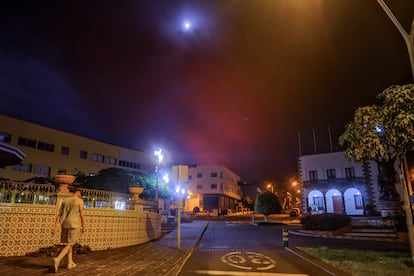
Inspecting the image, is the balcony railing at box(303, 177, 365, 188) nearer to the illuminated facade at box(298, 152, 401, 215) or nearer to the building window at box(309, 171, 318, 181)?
the illuminated facade at box(298, 152, 401, 215)

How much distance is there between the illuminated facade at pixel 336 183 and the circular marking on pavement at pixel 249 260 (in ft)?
97.9

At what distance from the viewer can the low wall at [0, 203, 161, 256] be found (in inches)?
344

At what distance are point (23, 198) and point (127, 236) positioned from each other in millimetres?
4311

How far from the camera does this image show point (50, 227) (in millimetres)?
9547

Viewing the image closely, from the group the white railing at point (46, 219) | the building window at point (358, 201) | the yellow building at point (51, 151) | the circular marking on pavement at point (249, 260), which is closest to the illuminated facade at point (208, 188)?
the yellow building at point (51, 151)

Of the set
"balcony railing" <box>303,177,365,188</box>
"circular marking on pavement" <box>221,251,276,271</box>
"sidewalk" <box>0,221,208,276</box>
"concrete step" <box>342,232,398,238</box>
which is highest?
"balcony railing" <box>303,177,365,188</box>

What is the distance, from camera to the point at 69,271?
21.8ft

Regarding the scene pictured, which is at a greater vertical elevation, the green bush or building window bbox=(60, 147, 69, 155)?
building window bbox=(60, 147, 69, 155)

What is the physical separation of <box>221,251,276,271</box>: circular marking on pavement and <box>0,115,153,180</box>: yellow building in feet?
103

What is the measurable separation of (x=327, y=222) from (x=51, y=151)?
34622mm

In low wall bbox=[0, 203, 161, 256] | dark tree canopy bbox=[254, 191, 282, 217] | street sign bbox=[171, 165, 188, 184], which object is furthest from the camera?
dark tree canopy bbox=[254, 191, 282, 217]

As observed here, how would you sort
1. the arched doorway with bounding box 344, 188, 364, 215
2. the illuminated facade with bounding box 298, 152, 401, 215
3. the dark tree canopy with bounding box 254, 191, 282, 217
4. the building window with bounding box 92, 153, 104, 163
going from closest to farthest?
the dark tree canopy with bounding box 254, 191, 282, 217
the illuminated facade with bounding box 298, 152, 401, 215
the arched doorway with bounding box 344, 188, 364, 215
the building window with bounding box 92, 153, 104, 163

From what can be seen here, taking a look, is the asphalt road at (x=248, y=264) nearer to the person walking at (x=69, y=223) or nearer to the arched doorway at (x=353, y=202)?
the person walking at (x=69, y=223)

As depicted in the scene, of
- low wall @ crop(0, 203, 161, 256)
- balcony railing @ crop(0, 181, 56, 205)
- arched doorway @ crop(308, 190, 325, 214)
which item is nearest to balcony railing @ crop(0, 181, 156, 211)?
balcony railing @ crop(0, 181, 56, 205)
